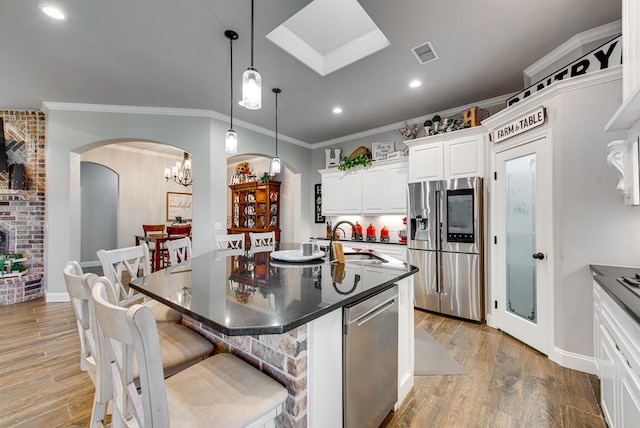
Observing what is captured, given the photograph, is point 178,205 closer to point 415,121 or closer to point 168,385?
point 415,121

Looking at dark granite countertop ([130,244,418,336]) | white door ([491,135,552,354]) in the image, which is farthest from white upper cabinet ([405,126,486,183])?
dark granite countertop ([130,244,418,336])

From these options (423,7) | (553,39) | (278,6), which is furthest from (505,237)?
(278,6)

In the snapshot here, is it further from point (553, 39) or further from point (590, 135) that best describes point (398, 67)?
point (590, 135)

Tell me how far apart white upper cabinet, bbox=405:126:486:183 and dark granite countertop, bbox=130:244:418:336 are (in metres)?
2.19

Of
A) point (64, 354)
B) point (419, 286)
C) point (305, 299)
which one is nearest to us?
point (305, 299)

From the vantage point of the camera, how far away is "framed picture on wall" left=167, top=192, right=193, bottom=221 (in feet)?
23.0

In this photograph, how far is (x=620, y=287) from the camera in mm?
1455

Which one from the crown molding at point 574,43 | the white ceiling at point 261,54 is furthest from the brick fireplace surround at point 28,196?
the crown molding at point 574,43

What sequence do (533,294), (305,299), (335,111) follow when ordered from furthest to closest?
(335,111) < (533,294) < (305,299)

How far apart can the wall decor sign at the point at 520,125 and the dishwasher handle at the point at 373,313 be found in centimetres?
223

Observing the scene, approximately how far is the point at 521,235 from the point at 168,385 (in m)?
3.20

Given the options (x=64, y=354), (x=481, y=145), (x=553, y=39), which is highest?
(x=553, y=39)

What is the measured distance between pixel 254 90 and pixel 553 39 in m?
2.74

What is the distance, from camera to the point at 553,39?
7.88ft
